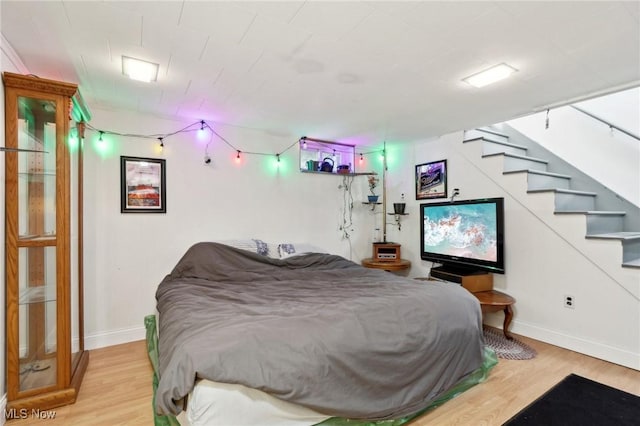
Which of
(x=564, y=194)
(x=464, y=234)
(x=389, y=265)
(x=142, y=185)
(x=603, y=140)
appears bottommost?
(x=389, y=265)

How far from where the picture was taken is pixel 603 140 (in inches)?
129

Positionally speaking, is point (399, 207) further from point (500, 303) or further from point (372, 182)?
point (500, 303)

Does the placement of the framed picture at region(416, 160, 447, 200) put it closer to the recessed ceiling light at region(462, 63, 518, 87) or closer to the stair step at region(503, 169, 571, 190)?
the stair step at region(503, 169, 571, 190)

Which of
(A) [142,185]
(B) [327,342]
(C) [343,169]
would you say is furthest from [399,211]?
(A) [142,185]

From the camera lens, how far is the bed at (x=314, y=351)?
1.36 m

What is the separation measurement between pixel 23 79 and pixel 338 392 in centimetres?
256

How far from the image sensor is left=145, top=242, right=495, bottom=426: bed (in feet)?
4.45

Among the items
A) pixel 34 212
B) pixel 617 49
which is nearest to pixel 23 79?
pixel 34 212

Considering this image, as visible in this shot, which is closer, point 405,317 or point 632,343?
point 405,317

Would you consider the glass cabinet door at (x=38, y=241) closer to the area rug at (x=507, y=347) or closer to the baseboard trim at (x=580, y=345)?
the area rug at (x=507, y=347)

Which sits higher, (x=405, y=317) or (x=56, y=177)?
(x=56, y=177)

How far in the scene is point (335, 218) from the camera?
14.7 ft

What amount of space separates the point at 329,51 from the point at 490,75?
127 cm

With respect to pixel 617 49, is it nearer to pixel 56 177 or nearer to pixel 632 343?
pixel 632 343
